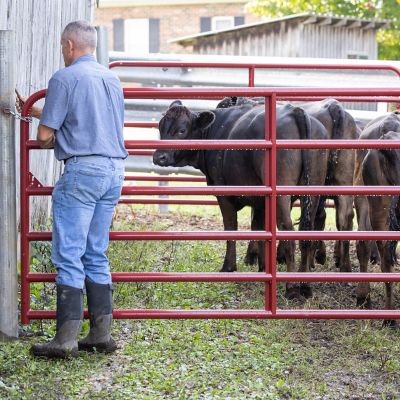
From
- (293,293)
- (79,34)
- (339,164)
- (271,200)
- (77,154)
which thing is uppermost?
(79,34)

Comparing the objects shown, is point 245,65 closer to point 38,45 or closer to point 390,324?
point 38,45

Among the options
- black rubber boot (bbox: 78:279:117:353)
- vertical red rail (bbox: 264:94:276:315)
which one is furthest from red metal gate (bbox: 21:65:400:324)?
black rubber boot (bbox: 78:279:117:353)

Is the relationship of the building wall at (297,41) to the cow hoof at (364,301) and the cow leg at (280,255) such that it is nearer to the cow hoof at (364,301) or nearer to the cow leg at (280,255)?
the cow leg at (280,255)

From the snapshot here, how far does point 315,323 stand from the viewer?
25.2 feet

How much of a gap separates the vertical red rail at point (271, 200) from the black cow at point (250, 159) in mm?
1319

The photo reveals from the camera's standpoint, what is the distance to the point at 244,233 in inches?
282

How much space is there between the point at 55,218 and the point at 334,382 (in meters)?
2.05

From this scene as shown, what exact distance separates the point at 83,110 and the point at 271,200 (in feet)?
5.07

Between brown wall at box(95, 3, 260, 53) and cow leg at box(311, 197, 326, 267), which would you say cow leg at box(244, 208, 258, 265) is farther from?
brown wall at box(95, 3, 260, 53)

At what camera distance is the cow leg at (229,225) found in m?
9.45

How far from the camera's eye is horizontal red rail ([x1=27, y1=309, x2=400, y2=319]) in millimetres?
7004

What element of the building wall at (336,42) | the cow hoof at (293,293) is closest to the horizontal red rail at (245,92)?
the cow hoof at (293,293)

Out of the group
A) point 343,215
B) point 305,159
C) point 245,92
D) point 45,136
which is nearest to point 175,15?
point 343,215

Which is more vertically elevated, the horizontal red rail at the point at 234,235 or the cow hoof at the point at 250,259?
the horizontal red rail at the point at 234,235
